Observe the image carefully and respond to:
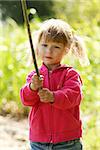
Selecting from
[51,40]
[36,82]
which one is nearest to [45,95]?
[36,82]

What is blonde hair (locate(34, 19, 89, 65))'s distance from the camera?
119 inches

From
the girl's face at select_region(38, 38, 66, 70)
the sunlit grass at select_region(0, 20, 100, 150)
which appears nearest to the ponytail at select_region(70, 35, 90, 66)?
the girl's face at select_region(38, 38, 66, 70)

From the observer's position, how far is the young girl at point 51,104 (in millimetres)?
2980

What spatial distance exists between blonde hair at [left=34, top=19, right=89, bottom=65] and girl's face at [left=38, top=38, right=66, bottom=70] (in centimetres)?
2

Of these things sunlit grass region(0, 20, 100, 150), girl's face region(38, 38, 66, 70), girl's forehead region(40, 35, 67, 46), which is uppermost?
girl's forehead region(40, 35, 67, 46)

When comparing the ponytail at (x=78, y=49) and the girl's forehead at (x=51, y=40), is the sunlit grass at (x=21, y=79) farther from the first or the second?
the girl's forehead at (x=51, y=40)

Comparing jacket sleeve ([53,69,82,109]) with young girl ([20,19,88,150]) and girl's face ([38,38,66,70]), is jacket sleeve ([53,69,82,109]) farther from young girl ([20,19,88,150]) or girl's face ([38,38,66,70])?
girl's face ([38,38,66,70])

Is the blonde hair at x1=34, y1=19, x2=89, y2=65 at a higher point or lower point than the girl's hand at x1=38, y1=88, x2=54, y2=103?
higher

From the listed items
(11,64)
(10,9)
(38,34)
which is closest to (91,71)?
(11,64)

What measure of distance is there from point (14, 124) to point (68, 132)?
277 cm

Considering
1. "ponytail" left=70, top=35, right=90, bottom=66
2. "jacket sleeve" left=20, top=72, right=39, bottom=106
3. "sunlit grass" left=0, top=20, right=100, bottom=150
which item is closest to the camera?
"jacket sleeve" left=20, top=72, right=39, bottom=106

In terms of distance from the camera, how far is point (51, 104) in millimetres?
2943

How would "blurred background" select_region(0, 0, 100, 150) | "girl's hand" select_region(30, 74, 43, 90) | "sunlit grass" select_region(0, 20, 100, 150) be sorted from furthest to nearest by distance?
"sunlit grass" select_region(0, 20, 100, 150) → "blurred background" select_region(0, 0, 100, 150) → "girl's hand" select_region(30, 74, 43, 90)

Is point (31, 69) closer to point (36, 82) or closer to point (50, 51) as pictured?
point (50, 51)
